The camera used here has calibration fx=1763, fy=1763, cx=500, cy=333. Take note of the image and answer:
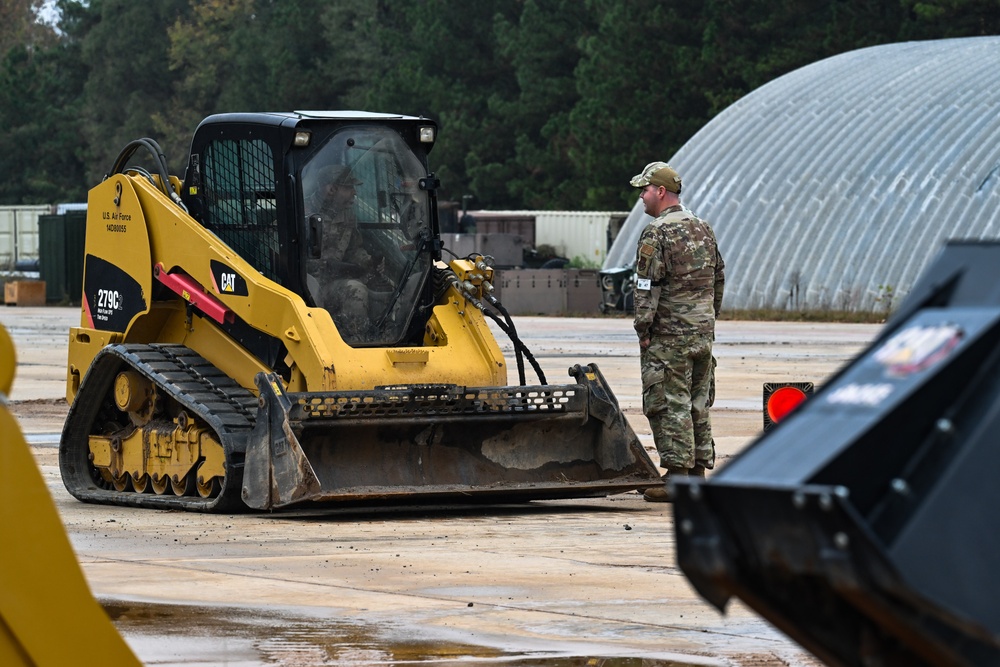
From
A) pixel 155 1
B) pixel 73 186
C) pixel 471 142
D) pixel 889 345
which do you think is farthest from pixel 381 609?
pixel 155 1

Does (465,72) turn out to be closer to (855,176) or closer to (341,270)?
(855,176)

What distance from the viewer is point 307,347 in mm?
10336

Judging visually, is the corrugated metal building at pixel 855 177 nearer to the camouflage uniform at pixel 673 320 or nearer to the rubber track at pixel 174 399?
the camouflage uniform at pixel 673 320

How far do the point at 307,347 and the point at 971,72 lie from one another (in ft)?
111

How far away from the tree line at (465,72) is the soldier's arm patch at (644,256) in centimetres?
4694

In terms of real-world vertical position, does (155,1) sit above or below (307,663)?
above

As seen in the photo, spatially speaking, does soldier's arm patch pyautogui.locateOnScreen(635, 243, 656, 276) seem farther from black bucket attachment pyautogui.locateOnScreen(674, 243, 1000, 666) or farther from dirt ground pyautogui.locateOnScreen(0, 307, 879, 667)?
black bucket attachment pyautogui.locateOnScreen(674, 243, 1000, 666)

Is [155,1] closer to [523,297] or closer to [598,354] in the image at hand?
[523,297]

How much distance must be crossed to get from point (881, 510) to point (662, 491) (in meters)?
7.78

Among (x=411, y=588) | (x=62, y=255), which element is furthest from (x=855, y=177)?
(x=411, y=588)

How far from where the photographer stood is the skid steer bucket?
9.79 meters

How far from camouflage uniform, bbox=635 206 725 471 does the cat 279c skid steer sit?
23 centimetres

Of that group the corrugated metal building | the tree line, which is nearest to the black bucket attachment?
the corrugated metal building

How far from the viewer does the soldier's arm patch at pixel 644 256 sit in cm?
1078
